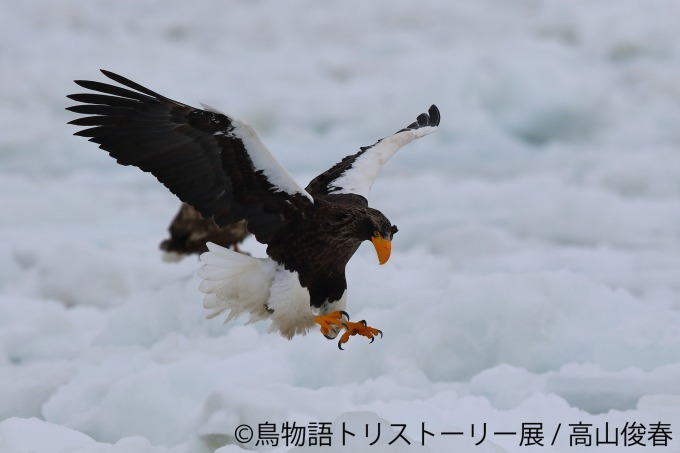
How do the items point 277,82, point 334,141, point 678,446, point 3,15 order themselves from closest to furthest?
point 678,446
point 334,141
point 277,82
point 3,15

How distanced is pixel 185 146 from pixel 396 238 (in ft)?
13.7

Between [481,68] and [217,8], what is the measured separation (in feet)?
17.0

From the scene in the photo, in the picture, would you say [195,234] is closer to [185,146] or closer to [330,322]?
[330,322]

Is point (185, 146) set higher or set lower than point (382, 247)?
higher

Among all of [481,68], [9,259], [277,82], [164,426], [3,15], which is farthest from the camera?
[3,15]

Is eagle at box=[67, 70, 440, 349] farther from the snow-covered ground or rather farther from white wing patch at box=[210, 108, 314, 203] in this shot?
the snow-covered ground

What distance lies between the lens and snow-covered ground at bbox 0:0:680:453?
4.36m

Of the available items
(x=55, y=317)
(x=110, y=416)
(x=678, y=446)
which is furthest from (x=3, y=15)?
(x=678, y=446)

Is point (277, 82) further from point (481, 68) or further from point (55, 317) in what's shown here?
point (55, 317)

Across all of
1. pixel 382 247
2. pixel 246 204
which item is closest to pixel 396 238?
pixel 246 204

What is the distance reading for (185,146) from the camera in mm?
4016

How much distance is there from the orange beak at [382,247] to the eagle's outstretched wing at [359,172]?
51 cm

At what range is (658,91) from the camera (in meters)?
13.1

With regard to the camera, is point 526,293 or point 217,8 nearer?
point 526,293
